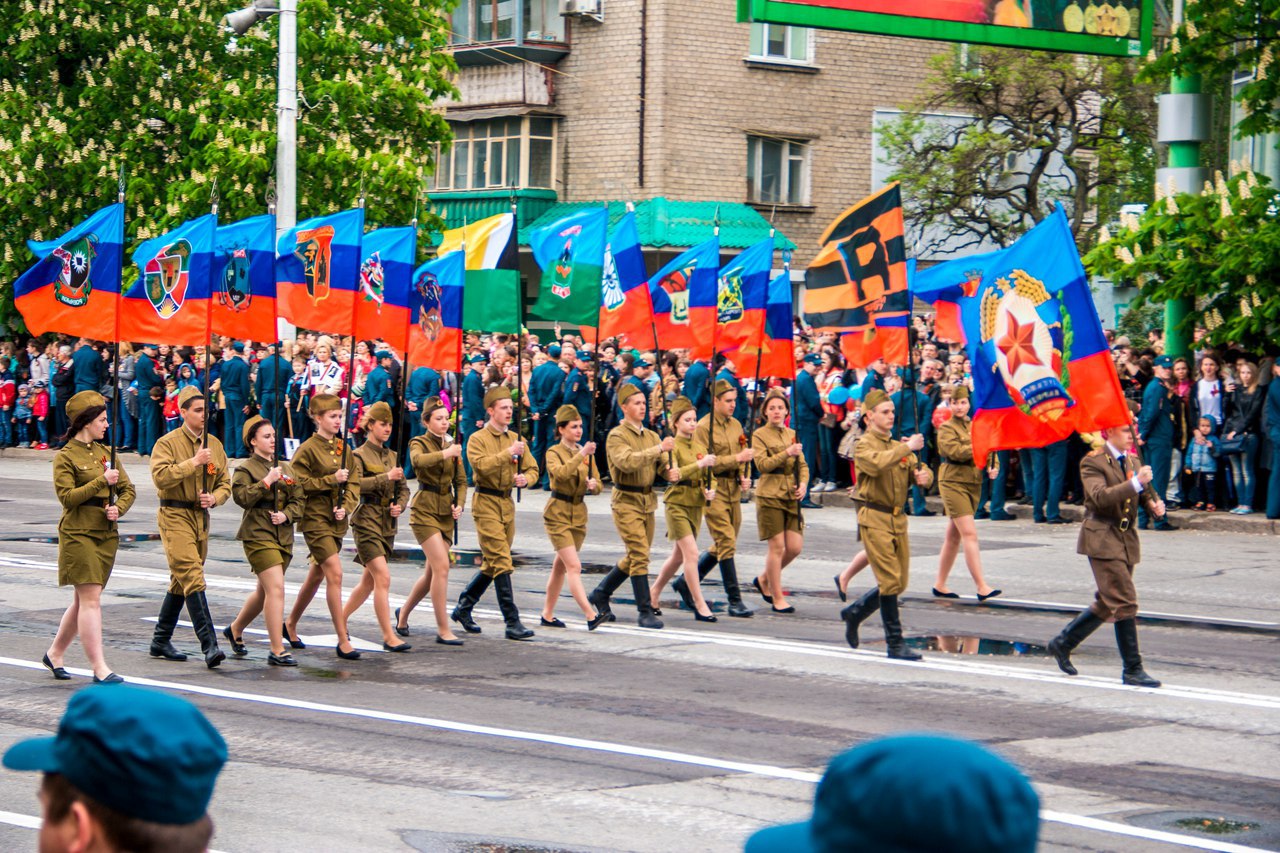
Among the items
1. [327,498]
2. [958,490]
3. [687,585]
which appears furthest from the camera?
[958,490]

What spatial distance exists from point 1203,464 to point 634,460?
995cm

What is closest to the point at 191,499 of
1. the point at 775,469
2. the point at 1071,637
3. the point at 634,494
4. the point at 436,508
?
the point at 436,508

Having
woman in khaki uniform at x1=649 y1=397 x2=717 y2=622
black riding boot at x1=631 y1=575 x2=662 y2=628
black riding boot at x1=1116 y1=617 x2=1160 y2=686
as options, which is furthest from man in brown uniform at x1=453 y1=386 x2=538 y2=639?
black riding boot at x1=1116 y1=617 x2=1160 y2=686

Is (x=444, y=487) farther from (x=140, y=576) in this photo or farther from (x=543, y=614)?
(x=140, y=576)

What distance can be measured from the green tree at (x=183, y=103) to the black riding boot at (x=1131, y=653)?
23792mm

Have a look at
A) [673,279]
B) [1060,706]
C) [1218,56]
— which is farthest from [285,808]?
[1218,56]

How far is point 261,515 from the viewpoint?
11805 millimetres

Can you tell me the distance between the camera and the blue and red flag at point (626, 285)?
15.7 m

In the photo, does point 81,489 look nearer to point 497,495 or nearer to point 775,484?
point 497,495

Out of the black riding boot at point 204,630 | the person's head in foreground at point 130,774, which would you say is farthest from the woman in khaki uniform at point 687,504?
the person's head in foreground at point 130,774

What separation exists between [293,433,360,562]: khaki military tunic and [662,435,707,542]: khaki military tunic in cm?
279

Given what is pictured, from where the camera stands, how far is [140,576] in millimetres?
16500

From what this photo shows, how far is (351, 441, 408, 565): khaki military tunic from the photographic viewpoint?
12.4m

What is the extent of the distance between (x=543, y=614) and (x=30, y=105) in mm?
25204
